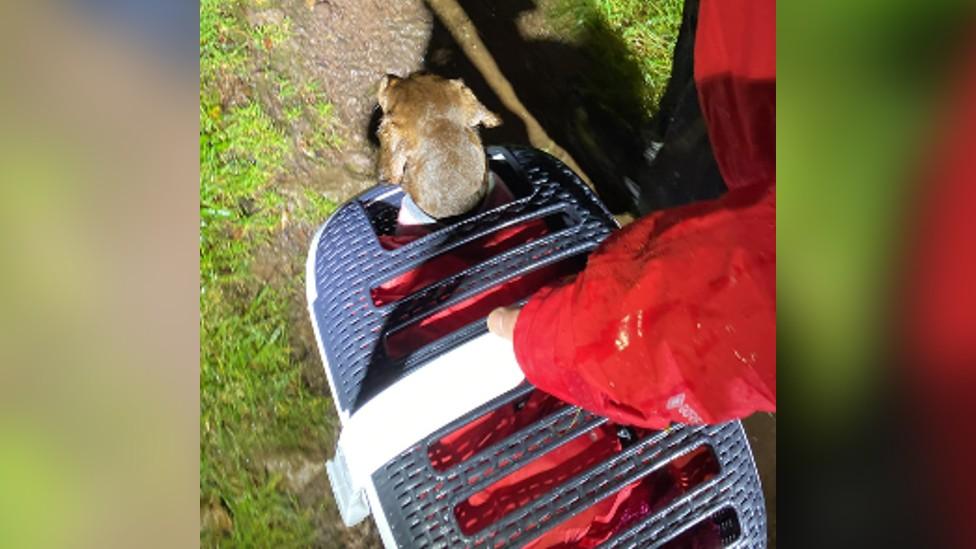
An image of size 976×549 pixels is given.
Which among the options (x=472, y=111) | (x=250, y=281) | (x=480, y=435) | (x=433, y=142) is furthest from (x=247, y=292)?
(x=480, y=435)

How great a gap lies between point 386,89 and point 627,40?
90 centimetres

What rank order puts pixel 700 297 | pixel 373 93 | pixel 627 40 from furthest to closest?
pixel 627 40
pixel 373 93
pixel 700 297

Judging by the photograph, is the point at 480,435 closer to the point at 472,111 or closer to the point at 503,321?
the point at 503,321

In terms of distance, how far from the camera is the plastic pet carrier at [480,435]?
1.28m

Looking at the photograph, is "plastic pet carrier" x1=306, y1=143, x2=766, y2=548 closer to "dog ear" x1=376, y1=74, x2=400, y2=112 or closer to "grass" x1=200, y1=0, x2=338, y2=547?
"grass" x1=200, y1=0, x2=338, y2=547

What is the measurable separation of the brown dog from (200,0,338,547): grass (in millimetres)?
286

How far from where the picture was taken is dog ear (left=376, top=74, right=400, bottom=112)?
187 cm

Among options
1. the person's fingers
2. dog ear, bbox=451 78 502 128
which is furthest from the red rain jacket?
dog ear, bbox=451 78 502 128

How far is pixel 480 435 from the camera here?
54.0 inches
